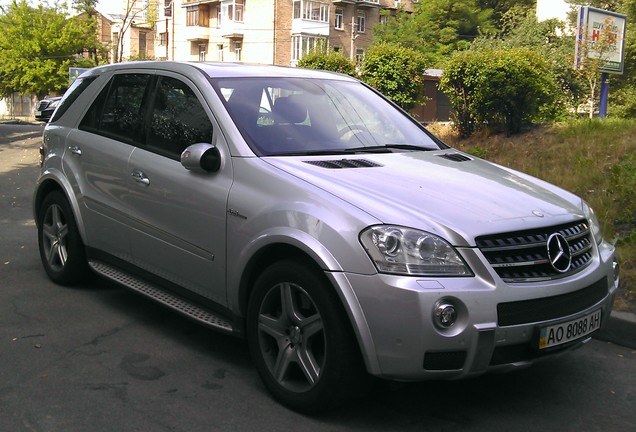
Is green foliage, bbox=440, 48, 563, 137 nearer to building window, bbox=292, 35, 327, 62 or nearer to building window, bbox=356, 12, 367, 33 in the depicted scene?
building window, bbox=292, 35, 327, 62

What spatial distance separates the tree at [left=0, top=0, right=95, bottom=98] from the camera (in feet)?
205

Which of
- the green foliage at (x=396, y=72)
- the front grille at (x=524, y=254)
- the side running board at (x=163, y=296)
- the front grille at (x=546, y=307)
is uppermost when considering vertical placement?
the green foliage at (x=396, y=72)

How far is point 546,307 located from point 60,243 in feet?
13.2

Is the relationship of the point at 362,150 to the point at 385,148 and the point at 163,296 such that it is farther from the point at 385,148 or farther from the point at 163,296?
the point at 163,296

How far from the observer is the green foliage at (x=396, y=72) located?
15195 millimetres

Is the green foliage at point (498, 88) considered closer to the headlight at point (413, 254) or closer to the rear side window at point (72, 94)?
the rear side window at point (72, 94)

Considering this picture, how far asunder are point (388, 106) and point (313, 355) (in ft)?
7.93

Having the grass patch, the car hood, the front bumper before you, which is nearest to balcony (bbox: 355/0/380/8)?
the grass patch

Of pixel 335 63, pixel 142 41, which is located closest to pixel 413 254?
pixel 335 63

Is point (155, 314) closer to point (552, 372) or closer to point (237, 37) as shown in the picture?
point (552, 372)

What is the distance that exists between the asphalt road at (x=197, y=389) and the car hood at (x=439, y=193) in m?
1.01

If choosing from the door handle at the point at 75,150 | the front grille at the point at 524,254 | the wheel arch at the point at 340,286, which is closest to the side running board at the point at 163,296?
the wheel arch at the point at 340,286

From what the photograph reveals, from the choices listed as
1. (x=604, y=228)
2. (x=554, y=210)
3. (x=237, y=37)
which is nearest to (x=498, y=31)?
(x=237, y=37)

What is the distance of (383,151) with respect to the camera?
→ 4.63m
